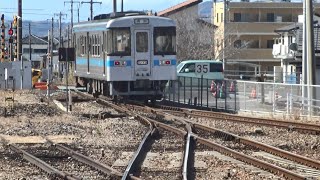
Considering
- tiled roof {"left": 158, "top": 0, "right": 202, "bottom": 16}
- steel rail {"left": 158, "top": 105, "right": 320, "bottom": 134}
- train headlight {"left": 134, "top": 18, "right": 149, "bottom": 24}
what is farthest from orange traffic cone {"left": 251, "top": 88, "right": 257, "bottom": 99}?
tiled roof {"left": 158, "top": 0, "right": 202, "bottom": 16}

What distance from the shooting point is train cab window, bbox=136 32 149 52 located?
28.1m

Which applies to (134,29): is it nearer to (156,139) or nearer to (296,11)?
(156,139)

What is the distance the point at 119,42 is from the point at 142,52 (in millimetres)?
961

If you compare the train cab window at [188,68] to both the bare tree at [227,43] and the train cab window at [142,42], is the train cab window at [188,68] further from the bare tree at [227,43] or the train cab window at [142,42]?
the bare tree at [227,43]

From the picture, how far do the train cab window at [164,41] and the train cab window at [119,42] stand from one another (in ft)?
3.59

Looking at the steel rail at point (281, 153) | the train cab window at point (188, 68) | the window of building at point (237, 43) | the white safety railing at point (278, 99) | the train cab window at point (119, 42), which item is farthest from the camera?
the window of building at point (237, 43)

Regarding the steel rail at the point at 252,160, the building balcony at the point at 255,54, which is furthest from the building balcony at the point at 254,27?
the steel rail at the point at 252,160

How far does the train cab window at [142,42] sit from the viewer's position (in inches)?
1107

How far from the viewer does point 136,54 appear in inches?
1107

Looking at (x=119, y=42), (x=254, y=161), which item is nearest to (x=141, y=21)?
(x=119, y=42)

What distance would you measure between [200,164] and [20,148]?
426 centimetres

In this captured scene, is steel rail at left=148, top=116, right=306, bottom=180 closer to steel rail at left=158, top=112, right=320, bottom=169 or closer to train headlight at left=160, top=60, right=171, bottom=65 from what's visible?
steel rail at left=158, top=112, right=320, bottom=169

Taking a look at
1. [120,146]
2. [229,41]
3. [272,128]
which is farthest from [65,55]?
[229,41]

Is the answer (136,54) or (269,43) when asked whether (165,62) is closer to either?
(136,54)
